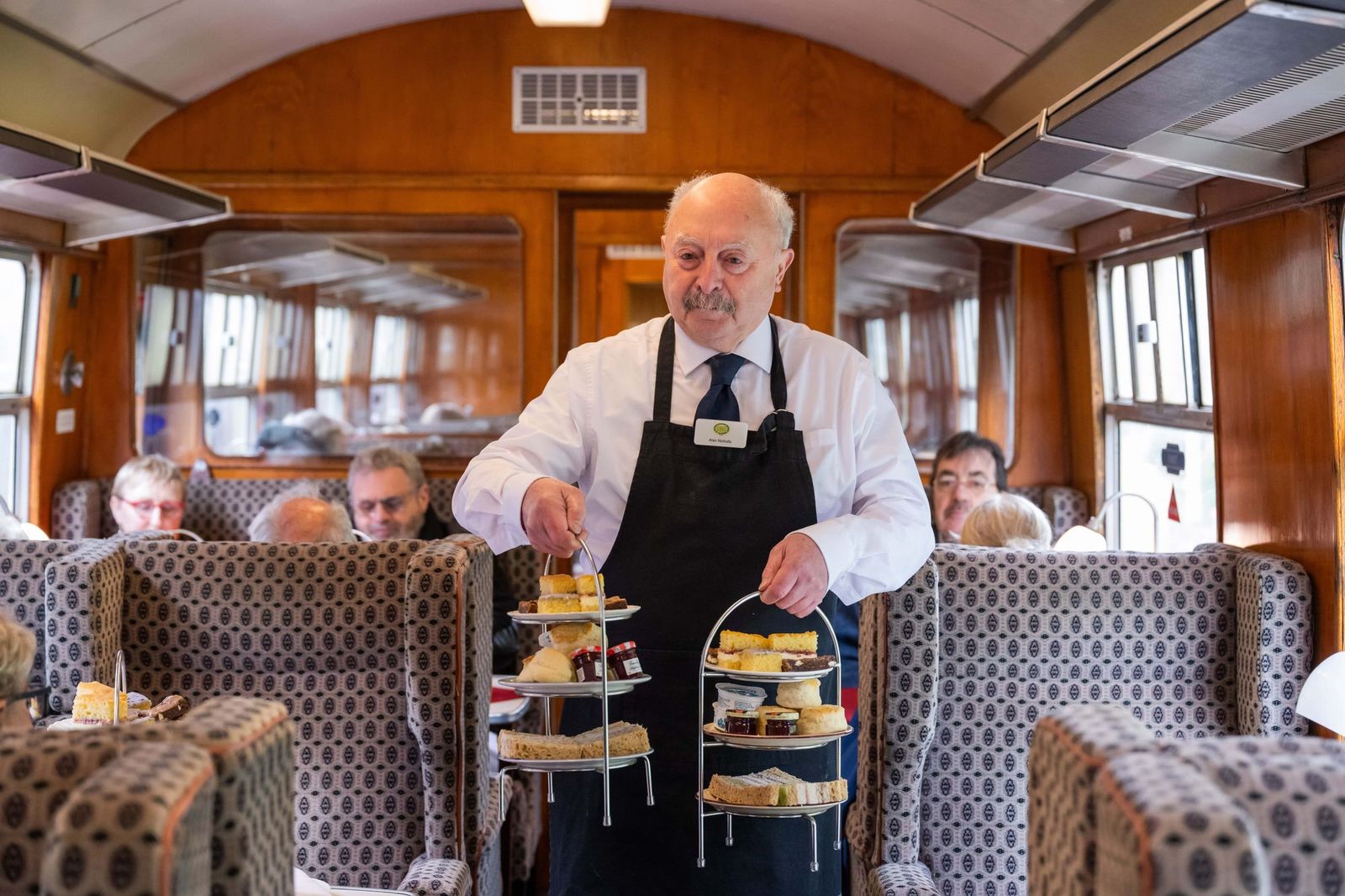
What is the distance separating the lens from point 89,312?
19.7 ft

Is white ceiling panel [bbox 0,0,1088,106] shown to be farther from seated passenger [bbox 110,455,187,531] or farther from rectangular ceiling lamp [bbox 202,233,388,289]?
seated passenger [bbox 110,455,187,531]

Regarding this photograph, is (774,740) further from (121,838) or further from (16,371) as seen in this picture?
(16,371)

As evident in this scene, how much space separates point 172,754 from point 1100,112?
107 inches

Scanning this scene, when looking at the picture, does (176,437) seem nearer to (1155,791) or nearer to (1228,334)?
(1228,334)

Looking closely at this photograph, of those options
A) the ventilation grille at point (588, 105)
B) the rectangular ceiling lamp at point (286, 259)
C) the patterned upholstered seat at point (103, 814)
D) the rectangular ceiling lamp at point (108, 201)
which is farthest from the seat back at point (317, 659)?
the ventilation grille at point (588, 105)

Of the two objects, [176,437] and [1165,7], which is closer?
[1165,7]

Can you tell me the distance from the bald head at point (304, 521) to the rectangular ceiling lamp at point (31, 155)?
1340mm

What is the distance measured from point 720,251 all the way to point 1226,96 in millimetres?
1348

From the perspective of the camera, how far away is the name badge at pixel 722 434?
2383 millimetres

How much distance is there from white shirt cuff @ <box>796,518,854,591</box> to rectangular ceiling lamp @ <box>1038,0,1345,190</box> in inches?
45.7

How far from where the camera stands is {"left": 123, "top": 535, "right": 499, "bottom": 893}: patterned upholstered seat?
2.80 metres

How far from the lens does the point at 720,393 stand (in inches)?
97.8

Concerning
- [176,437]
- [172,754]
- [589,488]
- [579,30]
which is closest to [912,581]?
[589,488]

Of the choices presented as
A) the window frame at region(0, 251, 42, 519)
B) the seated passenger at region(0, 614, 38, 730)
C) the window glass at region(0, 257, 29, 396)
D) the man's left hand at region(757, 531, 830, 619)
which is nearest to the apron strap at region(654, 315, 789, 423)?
the man's left hand at region(757, 531, 830, 619)
